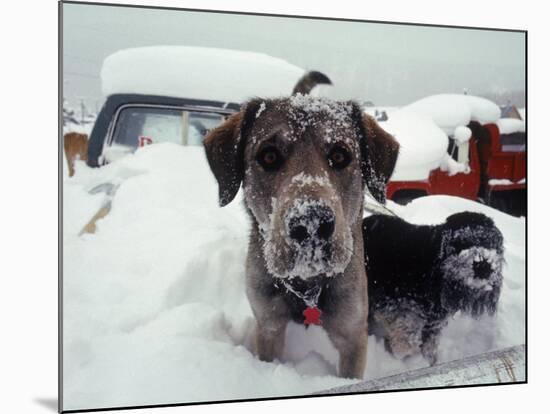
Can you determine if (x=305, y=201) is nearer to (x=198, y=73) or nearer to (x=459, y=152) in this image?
(x=198, y=73)

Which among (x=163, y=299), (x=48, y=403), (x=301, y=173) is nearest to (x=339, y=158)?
(x=301, y=173)

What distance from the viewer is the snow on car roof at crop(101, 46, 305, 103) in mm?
2457

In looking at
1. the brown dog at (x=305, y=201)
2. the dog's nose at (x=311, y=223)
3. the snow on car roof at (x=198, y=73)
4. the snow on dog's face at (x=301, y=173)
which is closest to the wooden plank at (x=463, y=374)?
the brown dog at (x=305, y=201)

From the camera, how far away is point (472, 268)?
2840 millimetres

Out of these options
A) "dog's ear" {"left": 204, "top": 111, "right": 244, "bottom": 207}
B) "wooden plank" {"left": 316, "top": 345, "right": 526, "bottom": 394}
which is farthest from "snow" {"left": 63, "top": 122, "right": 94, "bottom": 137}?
"wooden plank" {"left": 316, "top": 345, "right": 526, "bottom": 394}

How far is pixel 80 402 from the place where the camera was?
2.41m

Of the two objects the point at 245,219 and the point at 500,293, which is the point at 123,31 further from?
the point at 500,293

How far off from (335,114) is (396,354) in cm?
116

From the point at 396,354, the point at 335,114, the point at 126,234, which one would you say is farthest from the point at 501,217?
the point at 126,234

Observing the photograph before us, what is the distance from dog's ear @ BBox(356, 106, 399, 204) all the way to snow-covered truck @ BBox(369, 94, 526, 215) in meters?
0.07

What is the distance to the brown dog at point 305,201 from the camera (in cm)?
224

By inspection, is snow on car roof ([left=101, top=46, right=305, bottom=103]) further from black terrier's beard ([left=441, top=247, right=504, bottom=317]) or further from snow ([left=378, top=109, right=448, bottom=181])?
black terrier's beard ([left=441, top=247, right=504, bottom=317])

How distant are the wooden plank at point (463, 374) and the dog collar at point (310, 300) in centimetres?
36

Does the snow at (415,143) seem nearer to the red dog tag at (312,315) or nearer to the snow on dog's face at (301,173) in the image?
the snow on dog's face at (301,173)
